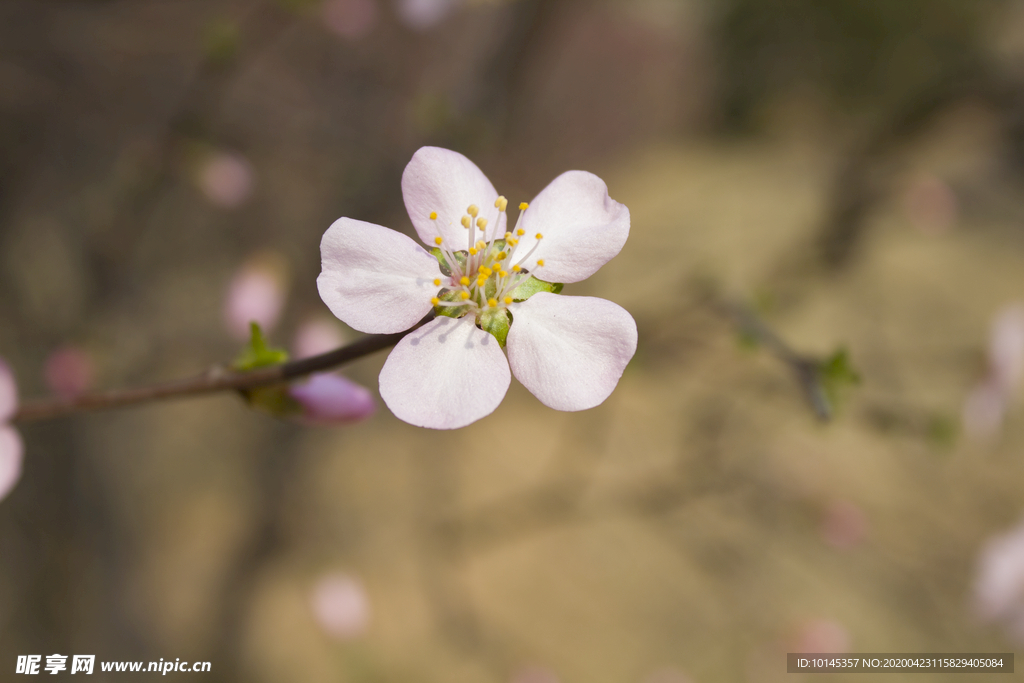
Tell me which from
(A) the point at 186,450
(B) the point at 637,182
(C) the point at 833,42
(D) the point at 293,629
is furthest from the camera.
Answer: (C) the point at 833,42

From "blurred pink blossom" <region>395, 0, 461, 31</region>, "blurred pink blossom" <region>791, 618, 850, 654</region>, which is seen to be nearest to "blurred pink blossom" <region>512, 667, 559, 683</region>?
"blurred pink blossom" <region>791, 618, 850, 654</region>

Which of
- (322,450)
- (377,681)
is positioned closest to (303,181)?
(322,450)

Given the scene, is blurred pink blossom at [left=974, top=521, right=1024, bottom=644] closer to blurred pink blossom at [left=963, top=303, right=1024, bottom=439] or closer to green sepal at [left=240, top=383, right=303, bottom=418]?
blurred pink blossom at [left=963, top=303, right=1024, bottom=439]

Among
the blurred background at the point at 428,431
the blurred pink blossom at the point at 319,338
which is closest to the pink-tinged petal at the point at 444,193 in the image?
the blurred background at the point at 428,431

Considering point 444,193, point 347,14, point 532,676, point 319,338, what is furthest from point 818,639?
point 347,14

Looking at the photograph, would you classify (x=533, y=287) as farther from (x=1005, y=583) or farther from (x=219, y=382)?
(x=1005, y=583)

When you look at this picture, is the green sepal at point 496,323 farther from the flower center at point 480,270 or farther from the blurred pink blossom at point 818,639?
the blurred pink blossom at point 818,639

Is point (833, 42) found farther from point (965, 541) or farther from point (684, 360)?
point (684, 360)
